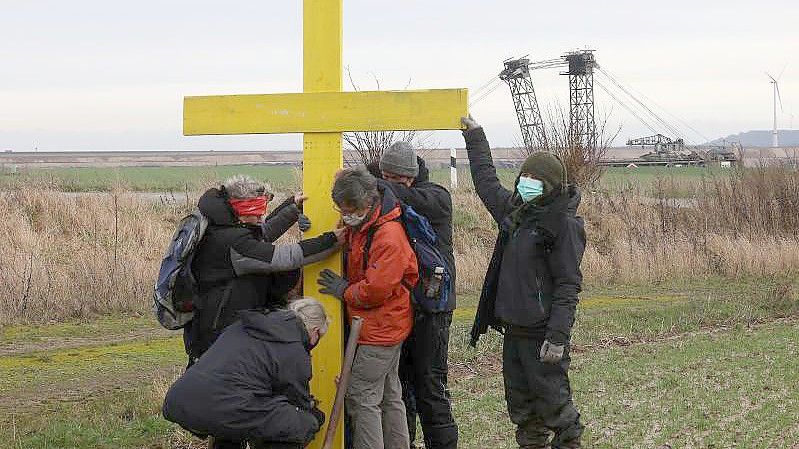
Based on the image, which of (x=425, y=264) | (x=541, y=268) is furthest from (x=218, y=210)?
(x=541, y=268)

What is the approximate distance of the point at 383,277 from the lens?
18.9ft

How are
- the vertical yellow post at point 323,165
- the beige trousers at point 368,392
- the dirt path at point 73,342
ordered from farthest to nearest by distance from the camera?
1. the dirt path at point 73,342
2. the beige trousers at point 368,392
3. the vertical yellow post at point 323,165

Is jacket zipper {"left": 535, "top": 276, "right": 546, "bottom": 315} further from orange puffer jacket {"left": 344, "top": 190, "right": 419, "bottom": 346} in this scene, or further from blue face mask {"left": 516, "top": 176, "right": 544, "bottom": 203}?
orange puffer jacket {"left": 344, "top": 190, "right": 419, "bottom": 346}

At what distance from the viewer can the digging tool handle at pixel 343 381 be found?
570cm

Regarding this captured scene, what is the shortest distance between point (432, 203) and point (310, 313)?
4.34 ft

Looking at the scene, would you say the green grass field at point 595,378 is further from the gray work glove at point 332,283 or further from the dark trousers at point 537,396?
the gray work glove at point 332,283

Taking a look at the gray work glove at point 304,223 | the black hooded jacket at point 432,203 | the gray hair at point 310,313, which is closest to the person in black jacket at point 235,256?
the gray work glove at point 304,223

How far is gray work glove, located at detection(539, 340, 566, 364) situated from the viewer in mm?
5926

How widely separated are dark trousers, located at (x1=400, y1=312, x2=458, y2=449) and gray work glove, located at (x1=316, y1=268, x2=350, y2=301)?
75cm

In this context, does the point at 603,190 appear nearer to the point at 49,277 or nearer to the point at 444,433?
the point at 49,277

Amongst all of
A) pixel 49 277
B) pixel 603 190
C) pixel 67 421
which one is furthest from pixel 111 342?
pixel 603 190

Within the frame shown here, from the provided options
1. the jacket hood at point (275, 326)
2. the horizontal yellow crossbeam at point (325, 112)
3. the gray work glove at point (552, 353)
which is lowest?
the gray work glove at point (552, 353)

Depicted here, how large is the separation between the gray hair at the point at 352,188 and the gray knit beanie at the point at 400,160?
2.36 feet

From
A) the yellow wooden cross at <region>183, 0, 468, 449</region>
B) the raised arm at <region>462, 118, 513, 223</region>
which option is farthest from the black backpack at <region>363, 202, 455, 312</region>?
the yellow wooden cross at <region>183, 0, 468, 449</region>
